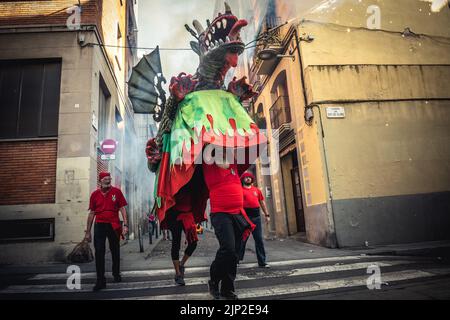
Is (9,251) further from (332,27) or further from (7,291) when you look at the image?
(332,27)

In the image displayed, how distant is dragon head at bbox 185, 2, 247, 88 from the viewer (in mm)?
3252

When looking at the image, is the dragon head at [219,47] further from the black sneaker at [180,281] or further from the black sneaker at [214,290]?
the black sneaker at [180,281]

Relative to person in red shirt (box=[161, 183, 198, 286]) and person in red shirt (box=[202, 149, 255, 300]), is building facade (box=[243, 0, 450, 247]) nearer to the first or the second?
person in red shirt (box=[161, 183, 198, 286])

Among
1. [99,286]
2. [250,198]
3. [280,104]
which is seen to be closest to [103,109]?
[280,104]

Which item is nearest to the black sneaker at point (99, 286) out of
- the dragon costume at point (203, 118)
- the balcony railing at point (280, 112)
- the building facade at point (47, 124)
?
the dragon costume at point (203, 118)

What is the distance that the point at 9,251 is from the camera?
7285 mm

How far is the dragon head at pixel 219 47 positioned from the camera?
3.25m

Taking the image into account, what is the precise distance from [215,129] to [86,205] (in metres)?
6.21

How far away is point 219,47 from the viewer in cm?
330

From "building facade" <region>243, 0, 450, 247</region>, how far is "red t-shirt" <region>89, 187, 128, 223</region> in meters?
5.76

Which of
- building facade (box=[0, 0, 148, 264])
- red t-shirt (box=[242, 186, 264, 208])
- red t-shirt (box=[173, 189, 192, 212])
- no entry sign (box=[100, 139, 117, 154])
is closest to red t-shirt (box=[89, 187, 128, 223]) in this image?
red t-shirt (box=[173, 189, 192, 212])

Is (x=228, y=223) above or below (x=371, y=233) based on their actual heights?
above
